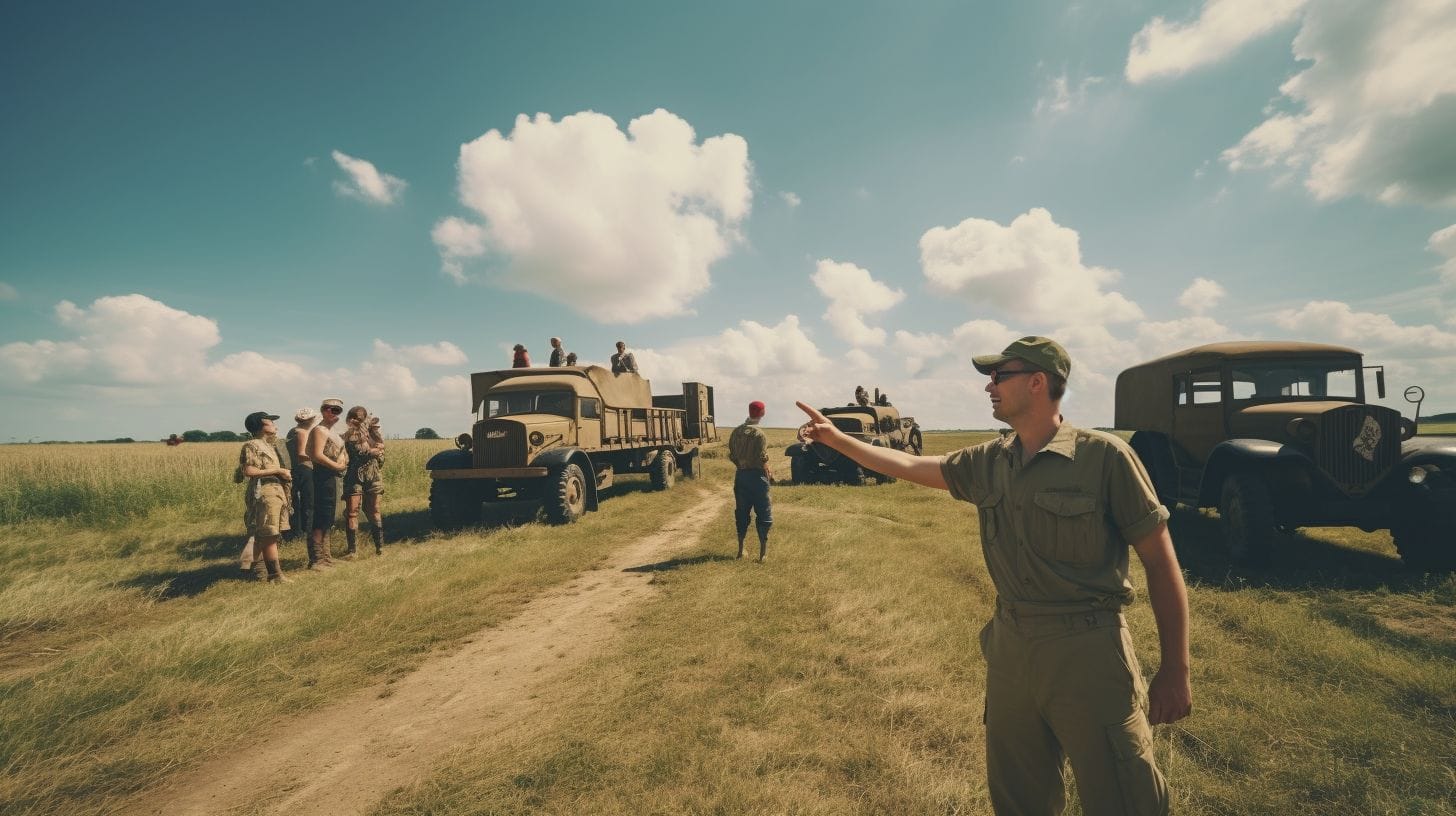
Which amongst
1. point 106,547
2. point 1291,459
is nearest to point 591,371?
point 106,547

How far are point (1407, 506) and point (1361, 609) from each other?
218cm

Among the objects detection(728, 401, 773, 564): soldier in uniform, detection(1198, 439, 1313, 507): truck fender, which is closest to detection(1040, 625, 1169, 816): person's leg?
detection(728, 401, 773, 564): soldier in uniform

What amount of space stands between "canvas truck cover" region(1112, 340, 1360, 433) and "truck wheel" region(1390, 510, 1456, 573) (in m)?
2.41

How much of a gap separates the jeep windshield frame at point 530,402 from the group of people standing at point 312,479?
2.46 m

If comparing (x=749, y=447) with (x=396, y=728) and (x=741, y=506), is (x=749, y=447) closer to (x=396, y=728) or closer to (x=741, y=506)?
(x=741, y=506)

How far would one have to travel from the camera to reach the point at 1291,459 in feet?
21.2

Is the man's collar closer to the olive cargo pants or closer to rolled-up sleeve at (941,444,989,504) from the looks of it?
rolled-up sleeve at (941,444,989,504)

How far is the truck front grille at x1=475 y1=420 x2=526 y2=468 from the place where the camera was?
9844 millimetres

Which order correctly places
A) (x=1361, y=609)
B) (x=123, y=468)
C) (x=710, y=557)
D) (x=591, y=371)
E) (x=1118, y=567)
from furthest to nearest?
(x=123, y=468)
(x=591, y=371)
(x=710, y=557)
(x=1361, y=609)
(x=1118, y=567)

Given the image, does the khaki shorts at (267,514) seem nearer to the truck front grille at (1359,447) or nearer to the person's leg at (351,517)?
the person's leg at (351,517)

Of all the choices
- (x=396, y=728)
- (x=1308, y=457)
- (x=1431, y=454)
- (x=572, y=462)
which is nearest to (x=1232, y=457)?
(x=1308, y=457)

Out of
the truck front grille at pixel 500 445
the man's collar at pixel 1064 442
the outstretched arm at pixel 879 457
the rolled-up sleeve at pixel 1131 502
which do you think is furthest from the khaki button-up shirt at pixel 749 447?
the rolled-up sleeve at pixel 1131 502

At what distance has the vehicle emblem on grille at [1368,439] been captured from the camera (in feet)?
20.4

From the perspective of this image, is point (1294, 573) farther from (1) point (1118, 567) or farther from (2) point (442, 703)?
(2) point (442, 703)
